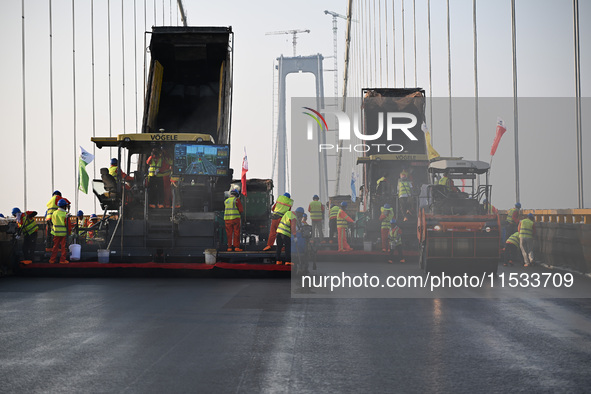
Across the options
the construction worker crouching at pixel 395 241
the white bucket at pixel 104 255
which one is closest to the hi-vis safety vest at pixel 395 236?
the construction worker crouching at pixel 395 241

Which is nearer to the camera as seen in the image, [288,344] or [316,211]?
[288,344]

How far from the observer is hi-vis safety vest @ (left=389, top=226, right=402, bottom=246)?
67.3 ft

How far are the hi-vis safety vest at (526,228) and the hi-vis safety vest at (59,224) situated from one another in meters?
11.2

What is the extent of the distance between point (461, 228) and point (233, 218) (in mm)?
4863

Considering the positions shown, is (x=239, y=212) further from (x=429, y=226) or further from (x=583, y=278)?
(x=583, y=278)

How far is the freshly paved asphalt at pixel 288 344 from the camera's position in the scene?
18.9 feet

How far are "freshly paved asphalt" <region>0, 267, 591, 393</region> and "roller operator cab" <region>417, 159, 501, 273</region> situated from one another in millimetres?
3768

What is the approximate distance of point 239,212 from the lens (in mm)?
16812

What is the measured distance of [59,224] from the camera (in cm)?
1689

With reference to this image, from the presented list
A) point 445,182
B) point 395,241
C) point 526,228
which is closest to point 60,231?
point 445,182

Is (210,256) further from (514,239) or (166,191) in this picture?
(514,239)

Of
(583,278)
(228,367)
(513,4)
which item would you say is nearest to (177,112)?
(583,278)

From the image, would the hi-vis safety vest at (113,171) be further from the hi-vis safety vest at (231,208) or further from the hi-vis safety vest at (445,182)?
the hi-vis safety vest at (445,182)

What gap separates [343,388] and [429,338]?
2.50 metres
